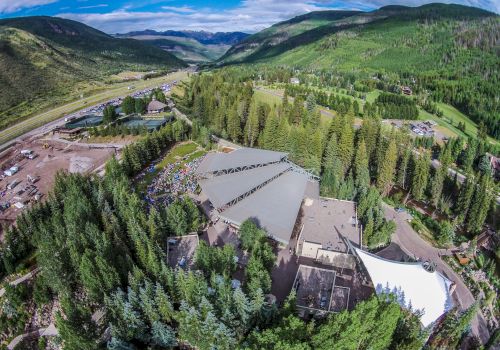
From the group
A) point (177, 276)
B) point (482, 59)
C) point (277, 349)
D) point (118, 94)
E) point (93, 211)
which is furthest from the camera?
point (482, 59)

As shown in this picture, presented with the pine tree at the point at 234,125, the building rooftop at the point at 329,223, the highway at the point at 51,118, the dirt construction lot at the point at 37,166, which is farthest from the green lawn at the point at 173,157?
the highway at the point at 51,118

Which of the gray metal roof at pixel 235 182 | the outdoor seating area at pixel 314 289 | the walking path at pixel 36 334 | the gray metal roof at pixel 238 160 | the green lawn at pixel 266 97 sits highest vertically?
the green lawn at pixel 266 97

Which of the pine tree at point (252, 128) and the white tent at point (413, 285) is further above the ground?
the pine tree at point (252, 128)

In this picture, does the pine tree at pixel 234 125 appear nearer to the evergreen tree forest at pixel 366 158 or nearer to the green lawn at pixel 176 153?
the evergreen tree forest at pixel 366 158

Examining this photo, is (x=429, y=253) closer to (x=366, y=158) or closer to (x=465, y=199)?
(x=465, y=199)

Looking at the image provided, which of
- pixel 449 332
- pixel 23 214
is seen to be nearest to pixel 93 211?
pixel 23 214

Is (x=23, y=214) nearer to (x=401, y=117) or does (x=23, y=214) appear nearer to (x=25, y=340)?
(x=25, y=340)
